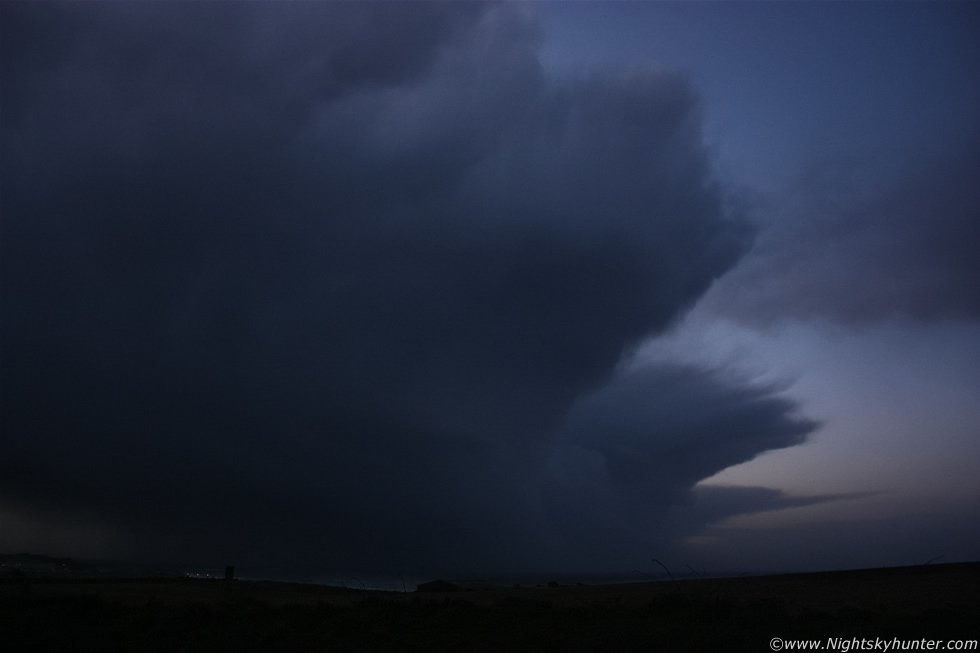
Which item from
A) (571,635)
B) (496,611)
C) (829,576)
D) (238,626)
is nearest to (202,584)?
(238,626)

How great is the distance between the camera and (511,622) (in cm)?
2184

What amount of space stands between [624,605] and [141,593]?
25.3 meters

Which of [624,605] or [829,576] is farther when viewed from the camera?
[829,576]

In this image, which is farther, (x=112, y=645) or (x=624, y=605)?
(x=624, y=605)

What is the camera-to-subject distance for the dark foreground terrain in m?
18.3

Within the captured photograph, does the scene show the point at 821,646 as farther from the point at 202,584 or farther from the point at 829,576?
the point at 202,584

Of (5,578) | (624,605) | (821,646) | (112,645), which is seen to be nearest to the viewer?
(821,646)

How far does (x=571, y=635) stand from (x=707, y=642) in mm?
4097

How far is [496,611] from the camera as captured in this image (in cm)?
2308

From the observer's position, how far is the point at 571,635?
1998 cm

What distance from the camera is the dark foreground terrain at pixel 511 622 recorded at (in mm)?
18281

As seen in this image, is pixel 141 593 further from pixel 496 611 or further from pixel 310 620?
pixel 496 611

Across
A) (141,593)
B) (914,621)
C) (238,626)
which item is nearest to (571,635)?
(914,621)

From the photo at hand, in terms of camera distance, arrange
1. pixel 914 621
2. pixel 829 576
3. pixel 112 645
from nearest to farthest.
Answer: pixel 914 621, pixel 112 645, pixel 829 576
